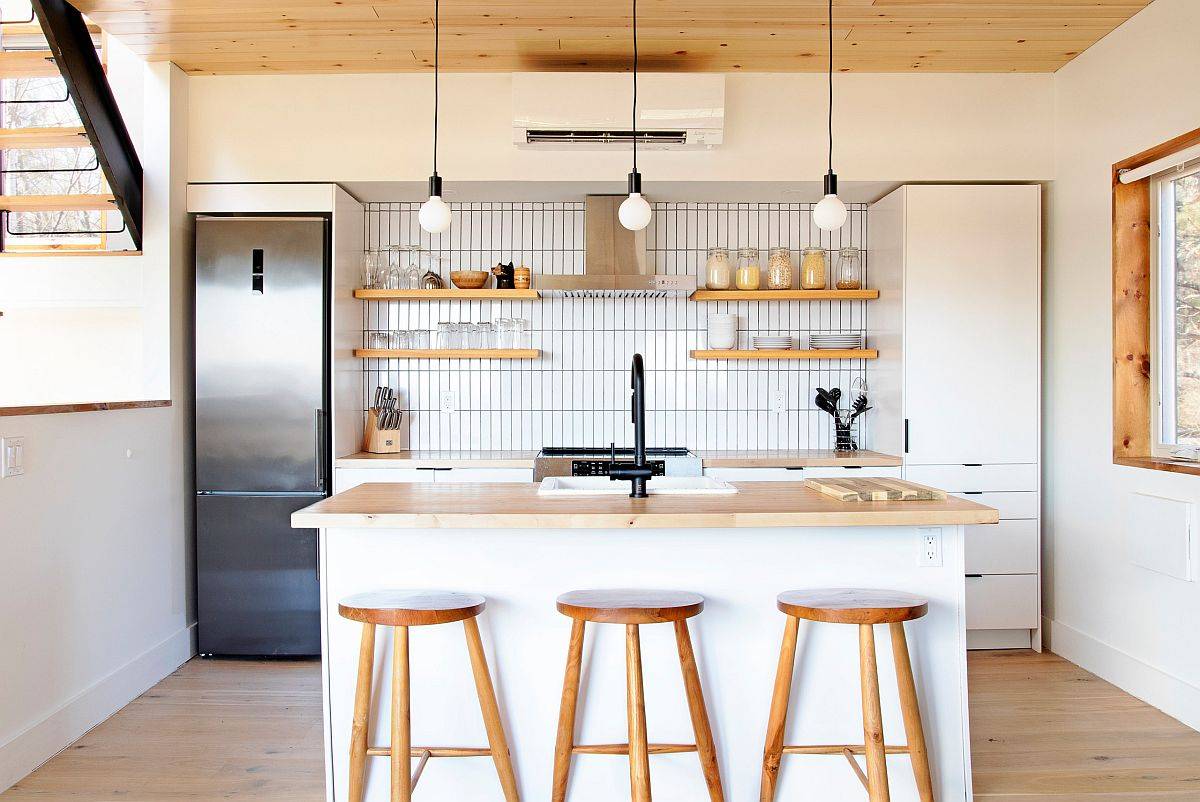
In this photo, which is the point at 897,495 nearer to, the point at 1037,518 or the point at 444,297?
the point at 1037,518

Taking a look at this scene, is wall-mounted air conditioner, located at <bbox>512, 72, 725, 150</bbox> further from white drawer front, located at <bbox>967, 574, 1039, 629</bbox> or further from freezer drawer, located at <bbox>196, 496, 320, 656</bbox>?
white drawer front, located at <bbox>967, 574, 1039, 629</bbox>

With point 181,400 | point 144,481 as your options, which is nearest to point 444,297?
point 181,400

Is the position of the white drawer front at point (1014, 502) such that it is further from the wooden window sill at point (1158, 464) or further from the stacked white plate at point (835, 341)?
the stacked white plate at point (835, 341)

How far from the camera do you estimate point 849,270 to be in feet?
14.6

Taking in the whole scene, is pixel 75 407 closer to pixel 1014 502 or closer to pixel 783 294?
pixel 783 294

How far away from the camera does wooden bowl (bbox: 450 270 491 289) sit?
440 cm

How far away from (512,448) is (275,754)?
208 centimetres

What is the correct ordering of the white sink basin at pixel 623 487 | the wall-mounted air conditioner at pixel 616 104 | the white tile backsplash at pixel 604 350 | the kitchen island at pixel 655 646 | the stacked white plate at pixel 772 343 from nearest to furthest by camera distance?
the kitchen island at pixel 655 646 → the white sink basin at pixel 623 487 → the wall-mounted air conditioner at pixel 616 104 → the stacked white plate at pixel 772 343 → the white tile backsplash at pixel 604 350

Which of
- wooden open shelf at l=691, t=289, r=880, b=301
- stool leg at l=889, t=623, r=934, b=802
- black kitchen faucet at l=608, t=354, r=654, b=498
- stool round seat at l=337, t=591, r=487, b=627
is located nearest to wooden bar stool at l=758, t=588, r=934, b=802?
stool leg at l=889, t=623, r=934, b=802

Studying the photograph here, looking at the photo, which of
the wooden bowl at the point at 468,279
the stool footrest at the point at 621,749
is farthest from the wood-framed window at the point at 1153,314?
the wooden bowl at the point at 468,279

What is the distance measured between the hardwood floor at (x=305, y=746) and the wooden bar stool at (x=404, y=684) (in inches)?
19.2

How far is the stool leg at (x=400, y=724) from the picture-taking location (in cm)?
217

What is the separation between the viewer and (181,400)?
4016 millimetres

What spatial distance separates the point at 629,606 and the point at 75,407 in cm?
214
